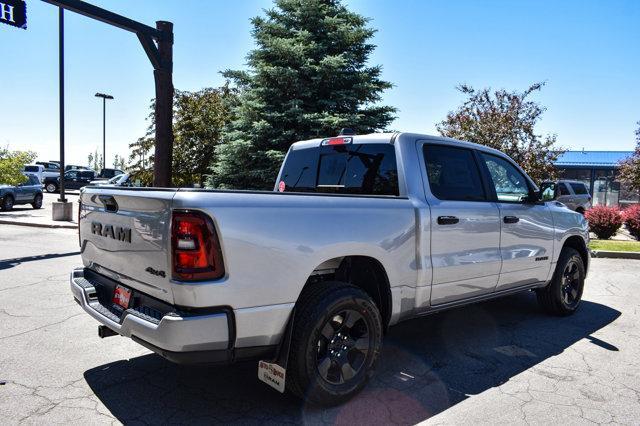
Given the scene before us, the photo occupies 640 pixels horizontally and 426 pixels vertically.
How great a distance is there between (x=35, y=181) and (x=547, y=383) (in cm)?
2341

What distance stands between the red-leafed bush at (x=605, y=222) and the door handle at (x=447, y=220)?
493 inches

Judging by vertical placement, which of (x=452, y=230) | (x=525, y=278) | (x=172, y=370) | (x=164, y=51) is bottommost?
(x=172, y=370)

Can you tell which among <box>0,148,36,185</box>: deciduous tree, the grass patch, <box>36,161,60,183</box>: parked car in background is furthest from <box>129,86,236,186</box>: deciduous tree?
<box>36,161,60,183</box>: parked car in background

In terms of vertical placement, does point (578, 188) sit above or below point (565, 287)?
above

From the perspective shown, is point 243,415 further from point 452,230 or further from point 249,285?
point 452,230

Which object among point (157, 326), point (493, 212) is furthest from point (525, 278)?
point (157, 326)

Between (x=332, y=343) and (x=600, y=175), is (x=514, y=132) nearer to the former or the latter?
(x=332, y=343)

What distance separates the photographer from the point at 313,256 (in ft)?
10.3

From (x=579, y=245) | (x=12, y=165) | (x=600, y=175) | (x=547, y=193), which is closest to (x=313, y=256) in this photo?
(x=547, y=193)

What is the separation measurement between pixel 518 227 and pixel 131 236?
3650 mm

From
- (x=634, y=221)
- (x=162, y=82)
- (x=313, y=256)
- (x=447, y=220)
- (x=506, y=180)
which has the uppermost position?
(x=162, y=82)

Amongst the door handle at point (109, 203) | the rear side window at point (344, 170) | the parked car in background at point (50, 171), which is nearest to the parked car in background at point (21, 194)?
the parked car in background at point (50, 171)

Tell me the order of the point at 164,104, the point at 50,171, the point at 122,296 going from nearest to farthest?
the point at 122,296 < the point at 164,104 < the point at 50,171

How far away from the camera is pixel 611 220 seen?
14359 mm
